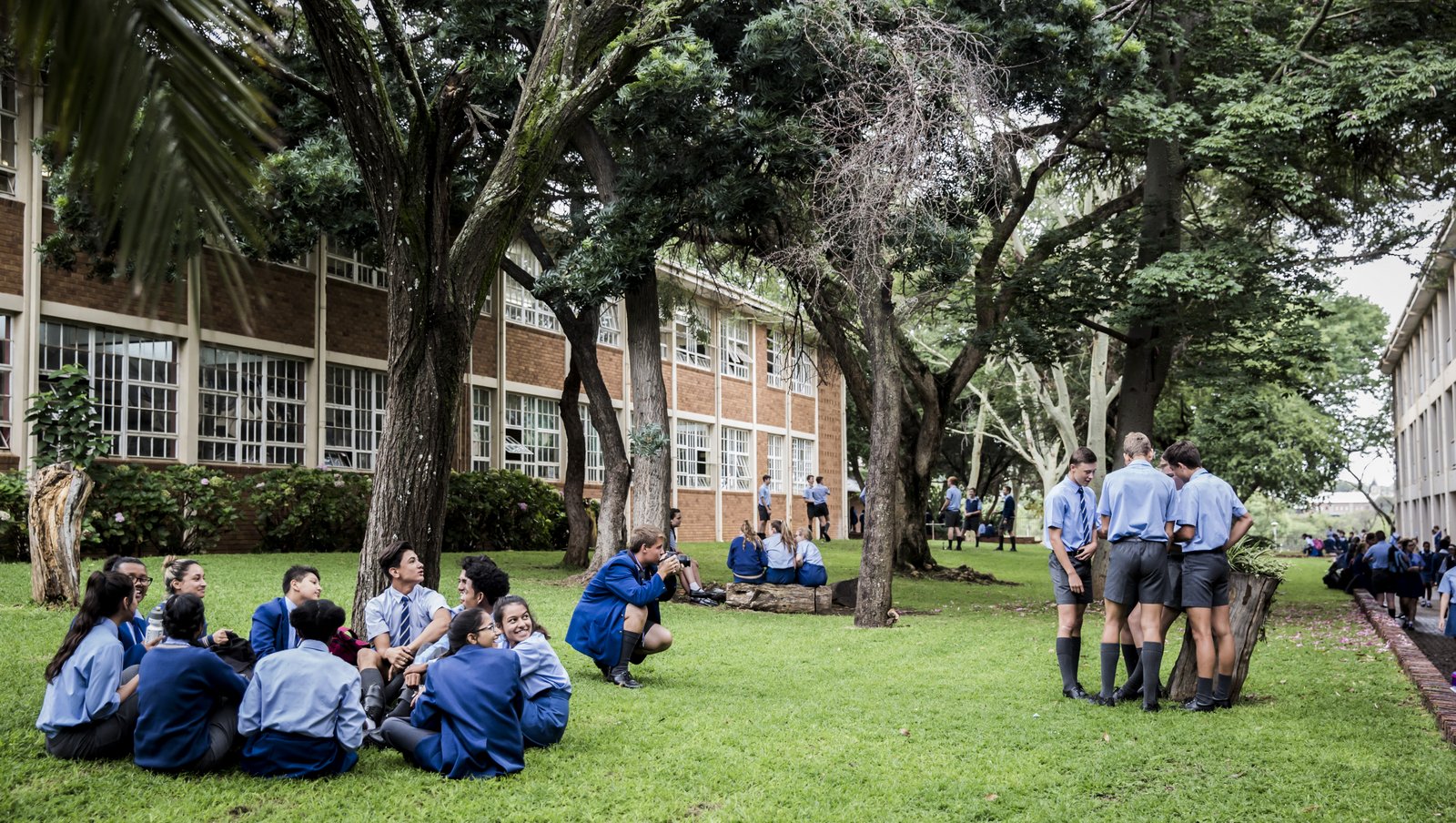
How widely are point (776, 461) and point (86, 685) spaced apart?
1307 inches

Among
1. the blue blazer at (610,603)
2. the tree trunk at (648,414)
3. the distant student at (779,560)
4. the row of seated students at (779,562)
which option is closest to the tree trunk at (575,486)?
the tree trunk at (648,414)

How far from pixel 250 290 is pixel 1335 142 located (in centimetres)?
1714

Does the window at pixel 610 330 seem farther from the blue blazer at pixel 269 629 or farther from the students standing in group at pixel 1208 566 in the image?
the blue blazer at pixel 269 629

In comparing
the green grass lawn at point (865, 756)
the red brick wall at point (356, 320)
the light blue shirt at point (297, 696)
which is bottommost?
the green grass lawn at point (865, 756)

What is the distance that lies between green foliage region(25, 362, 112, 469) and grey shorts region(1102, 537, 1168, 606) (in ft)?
41.2

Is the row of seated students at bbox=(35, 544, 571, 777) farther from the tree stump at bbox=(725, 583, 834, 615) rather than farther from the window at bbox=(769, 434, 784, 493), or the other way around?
the window at bbox=(769, 434, 784, 493)

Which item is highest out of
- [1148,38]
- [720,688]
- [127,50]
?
[1148,38]

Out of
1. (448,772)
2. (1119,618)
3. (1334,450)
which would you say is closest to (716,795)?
(448,772)

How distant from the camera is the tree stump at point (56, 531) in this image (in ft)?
36.6

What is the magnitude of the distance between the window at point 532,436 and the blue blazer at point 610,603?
18.3 meters

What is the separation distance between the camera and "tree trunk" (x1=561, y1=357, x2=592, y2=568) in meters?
20.9

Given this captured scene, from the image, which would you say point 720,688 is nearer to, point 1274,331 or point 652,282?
point 652,282

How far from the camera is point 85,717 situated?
20.3 feet

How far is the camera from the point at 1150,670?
27.7 feet
